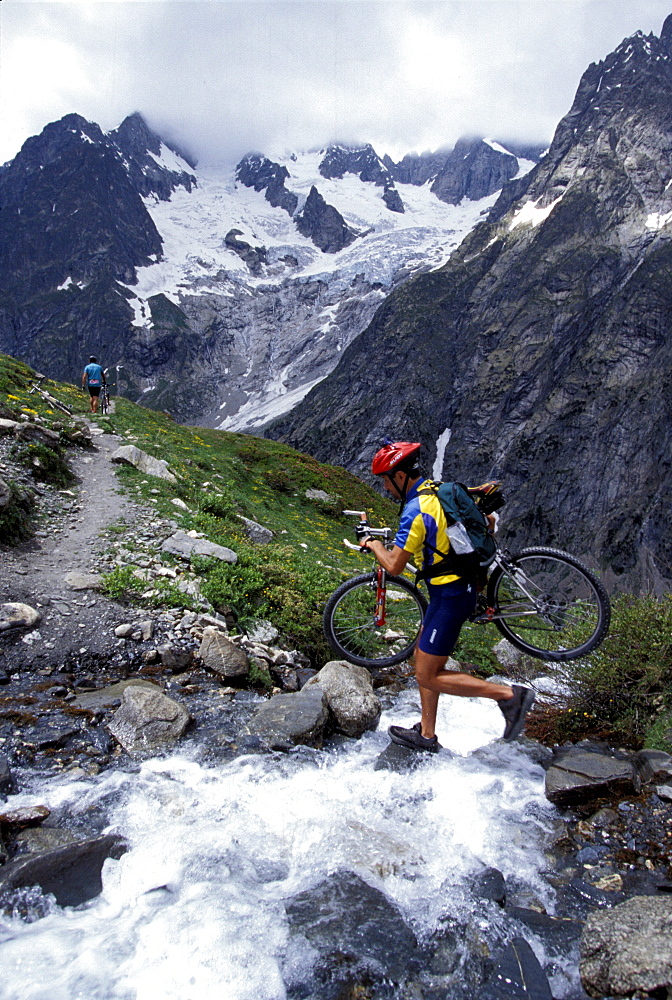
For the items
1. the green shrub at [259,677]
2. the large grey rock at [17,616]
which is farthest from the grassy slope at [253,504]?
the large grey rock at [17,616]

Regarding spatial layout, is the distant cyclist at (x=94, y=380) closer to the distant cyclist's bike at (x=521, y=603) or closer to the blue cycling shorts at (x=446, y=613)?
the distant cyclist's bike at (x=521, y=603)

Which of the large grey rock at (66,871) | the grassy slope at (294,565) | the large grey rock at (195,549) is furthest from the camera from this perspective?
the large grey rock at (195,549)

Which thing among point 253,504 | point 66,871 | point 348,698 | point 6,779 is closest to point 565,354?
point 253,504

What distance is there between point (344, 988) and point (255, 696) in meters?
4.29

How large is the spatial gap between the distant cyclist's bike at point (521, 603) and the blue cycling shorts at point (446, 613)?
989 millimetres

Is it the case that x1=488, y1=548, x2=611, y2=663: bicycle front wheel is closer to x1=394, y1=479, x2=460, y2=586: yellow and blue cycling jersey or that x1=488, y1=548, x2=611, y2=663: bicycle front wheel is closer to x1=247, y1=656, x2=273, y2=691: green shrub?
x1=394, y1=479, x2=460, y2=586: yellow and blue cycling jersey

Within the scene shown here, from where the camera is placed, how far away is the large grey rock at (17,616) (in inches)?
311

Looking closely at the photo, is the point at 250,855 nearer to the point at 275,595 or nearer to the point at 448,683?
the point at 448,683

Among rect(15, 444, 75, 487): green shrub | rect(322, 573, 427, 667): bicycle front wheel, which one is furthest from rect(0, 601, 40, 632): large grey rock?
rect(15, 444, 75, 487): green shrub

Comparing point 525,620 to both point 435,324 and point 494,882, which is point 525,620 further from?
point 435,324

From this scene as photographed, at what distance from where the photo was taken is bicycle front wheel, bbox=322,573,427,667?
7949 mm

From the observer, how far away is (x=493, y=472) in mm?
147875

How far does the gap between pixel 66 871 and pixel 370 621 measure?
17.0 feet

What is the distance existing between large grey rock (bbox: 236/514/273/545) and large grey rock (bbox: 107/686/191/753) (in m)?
8.87
